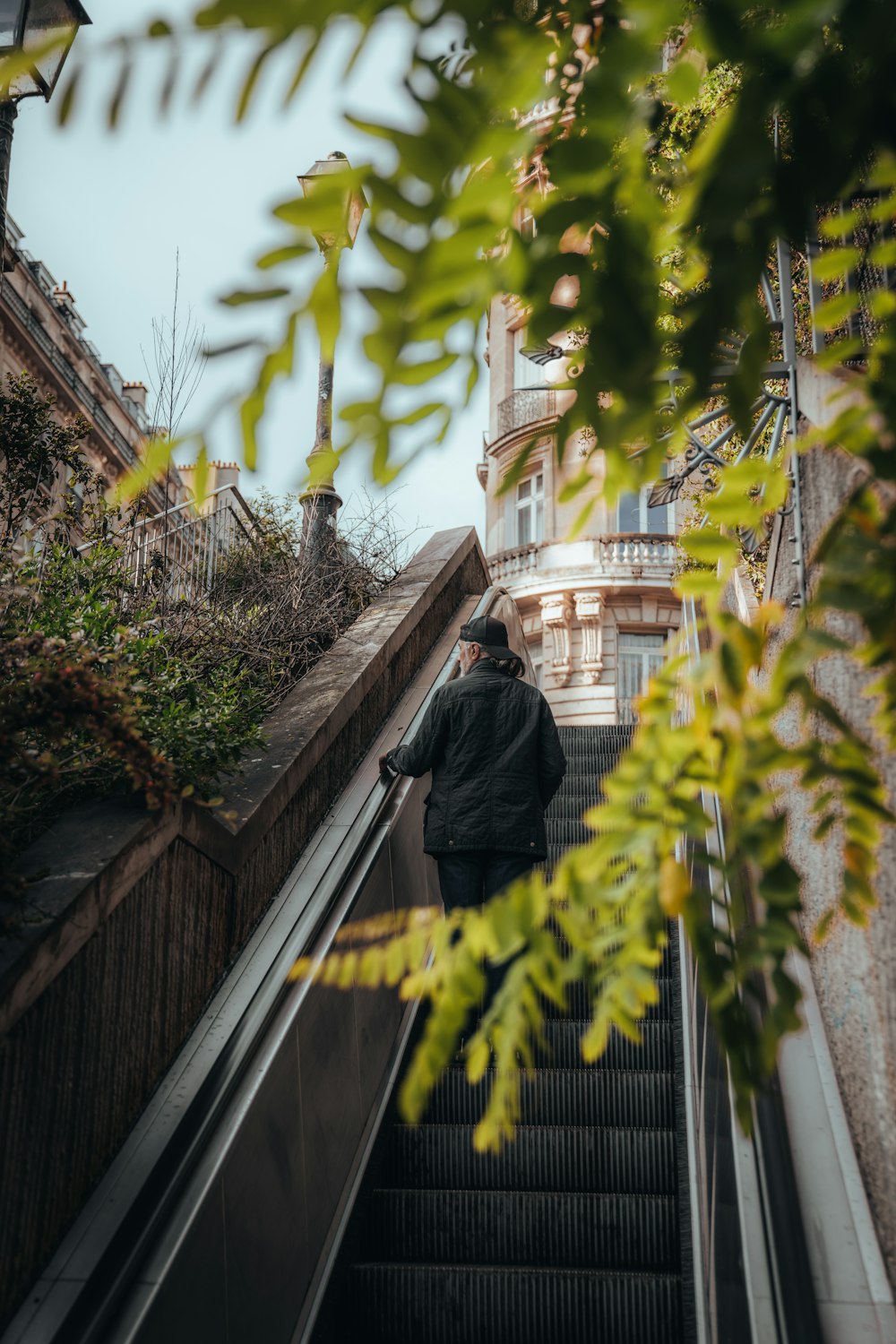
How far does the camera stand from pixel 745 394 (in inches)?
44.1

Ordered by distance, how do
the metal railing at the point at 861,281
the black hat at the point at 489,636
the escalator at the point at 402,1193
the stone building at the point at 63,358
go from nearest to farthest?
the escalator at the point at 402,1193
the metal railing at the point at 861,281
the black hat at the point at 489,636
the stone building at the point at 63,358

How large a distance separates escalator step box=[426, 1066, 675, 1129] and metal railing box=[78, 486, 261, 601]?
2.94 m

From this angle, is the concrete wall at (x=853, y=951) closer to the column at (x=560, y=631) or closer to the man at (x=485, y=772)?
the man at (x=485, y=772)

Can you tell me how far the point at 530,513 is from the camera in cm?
2798

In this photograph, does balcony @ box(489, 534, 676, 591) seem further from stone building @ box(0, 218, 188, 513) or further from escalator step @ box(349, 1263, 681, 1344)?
escalator step @ box(349, 1263, 681, 1344)

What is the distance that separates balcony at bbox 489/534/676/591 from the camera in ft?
84.0

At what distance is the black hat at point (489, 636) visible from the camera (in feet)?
17.6

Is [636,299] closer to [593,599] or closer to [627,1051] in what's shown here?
[627,1051]

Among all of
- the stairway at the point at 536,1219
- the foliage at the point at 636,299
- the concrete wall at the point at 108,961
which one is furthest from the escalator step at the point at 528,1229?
the foliage at the point at 636,299

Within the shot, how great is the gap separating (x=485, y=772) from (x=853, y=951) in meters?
2.63

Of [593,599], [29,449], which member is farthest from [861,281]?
[593,599]

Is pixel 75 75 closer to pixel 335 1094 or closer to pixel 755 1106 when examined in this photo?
pixel 755 1106

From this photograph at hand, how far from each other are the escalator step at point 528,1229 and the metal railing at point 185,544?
10.5ft

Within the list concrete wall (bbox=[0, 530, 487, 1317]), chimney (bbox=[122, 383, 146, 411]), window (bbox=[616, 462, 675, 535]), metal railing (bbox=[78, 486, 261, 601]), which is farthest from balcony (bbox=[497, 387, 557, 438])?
concrete wall (bbox=[0, 530, 487, 1317])
